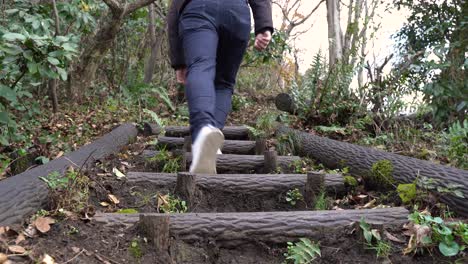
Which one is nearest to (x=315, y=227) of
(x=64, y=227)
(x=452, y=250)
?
(x=452, y=250)

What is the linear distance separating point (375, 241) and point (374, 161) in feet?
4.05

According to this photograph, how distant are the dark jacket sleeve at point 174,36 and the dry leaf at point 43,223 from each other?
67.5 inches

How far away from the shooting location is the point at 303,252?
75.7 inches

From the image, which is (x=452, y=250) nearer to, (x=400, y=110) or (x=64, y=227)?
(x=64, y=227)

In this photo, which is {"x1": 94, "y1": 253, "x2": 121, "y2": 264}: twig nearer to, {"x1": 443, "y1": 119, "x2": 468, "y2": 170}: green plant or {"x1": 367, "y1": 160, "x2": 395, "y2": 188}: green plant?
{"x1": 367, "y1": 160, "x2": 395, "y2": 188}: green plant

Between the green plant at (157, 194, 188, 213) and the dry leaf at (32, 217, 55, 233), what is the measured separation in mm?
724

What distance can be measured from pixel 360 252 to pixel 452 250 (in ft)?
1.16

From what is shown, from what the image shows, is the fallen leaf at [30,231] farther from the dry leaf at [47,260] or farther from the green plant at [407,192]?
the green plant at [407,192]

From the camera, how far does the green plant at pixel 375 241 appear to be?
1.94 metres

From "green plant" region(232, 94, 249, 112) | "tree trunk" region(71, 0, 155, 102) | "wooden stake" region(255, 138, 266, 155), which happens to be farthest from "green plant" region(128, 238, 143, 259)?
"green plant" region(232, 94, 249, 112)

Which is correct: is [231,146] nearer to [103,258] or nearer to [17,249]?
[103,258]

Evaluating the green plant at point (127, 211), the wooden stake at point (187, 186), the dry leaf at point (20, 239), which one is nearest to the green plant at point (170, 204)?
the wooden stake at point (187, 186)

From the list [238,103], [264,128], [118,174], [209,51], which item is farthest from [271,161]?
[238,103]

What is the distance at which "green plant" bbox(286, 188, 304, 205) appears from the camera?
9.30 feet
